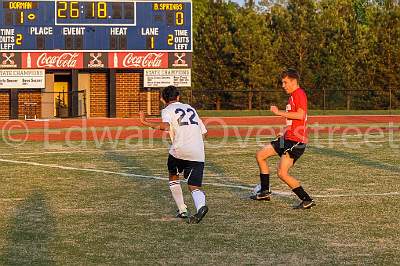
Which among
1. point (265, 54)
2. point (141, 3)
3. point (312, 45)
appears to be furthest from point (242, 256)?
point (312, 45)

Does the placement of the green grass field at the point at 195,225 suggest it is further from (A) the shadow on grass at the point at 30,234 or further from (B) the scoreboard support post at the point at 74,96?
(B) the scoreboard support post at the point at 74,96

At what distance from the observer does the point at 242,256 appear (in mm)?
7875

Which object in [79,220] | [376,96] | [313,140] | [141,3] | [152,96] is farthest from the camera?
[376,96]

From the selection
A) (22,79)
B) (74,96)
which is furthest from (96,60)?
(22,79)

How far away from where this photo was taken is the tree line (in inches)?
2072

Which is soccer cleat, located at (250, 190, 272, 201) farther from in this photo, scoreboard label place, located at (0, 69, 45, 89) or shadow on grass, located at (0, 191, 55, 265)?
scoreboard label place, located at (0, 69, 45, 89)

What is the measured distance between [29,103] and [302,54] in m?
24.1

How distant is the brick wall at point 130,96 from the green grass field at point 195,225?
2585 cm

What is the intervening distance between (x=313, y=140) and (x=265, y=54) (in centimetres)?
3111

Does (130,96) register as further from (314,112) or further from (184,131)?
(184,131)

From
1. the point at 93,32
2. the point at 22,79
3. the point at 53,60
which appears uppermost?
the point at 93,32

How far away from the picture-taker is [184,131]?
9.68 meters

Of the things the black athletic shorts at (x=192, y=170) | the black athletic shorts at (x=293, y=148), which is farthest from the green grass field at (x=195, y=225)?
the black athletic shorts at (x=293, y=148)

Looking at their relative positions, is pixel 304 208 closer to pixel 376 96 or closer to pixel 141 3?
pixel 141 3
